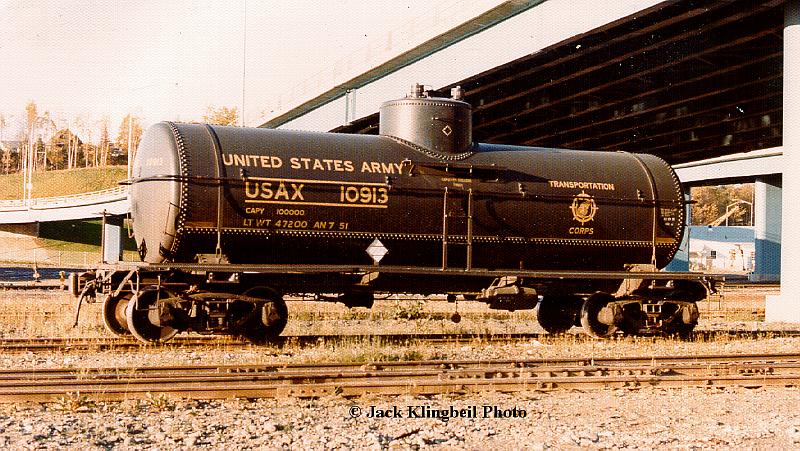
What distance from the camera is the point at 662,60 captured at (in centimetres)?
2572

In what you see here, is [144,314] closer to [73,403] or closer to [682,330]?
[73,403]

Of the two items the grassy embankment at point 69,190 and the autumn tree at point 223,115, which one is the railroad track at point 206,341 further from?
the autumn tree at point 223,115

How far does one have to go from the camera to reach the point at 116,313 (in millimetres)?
14344

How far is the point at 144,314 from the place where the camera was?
13.4m

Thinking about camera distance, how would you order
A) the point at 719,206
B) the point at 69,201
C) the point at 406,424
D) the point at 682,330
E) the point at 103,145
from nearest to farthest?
the point at 406,424
the point at 682,330
the point at 69,201
the point at 719,206
the point at 103,145

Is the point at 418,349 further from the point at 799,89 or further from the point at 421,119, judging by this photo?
the point at 799,89

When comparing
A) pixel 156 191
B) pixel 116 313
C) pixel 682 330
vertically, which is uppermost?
pixel 156 191

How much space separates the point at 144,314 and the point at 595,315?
8.55 metres

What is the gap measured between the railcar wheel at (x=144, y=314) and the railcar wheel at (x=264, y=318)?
1.20 m

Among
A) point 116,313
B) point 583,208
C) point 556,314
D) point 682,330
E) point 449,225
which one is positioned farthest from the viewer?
point 556,314

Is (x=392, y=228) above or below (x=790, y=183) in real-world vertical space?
below

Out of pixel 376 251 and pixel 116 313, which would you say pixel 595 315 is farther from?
pixel 116 313

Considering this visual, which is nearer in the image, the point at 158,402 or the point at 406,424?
the point at 406,424

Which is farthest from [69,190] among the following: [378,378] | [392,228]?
[378,378]
